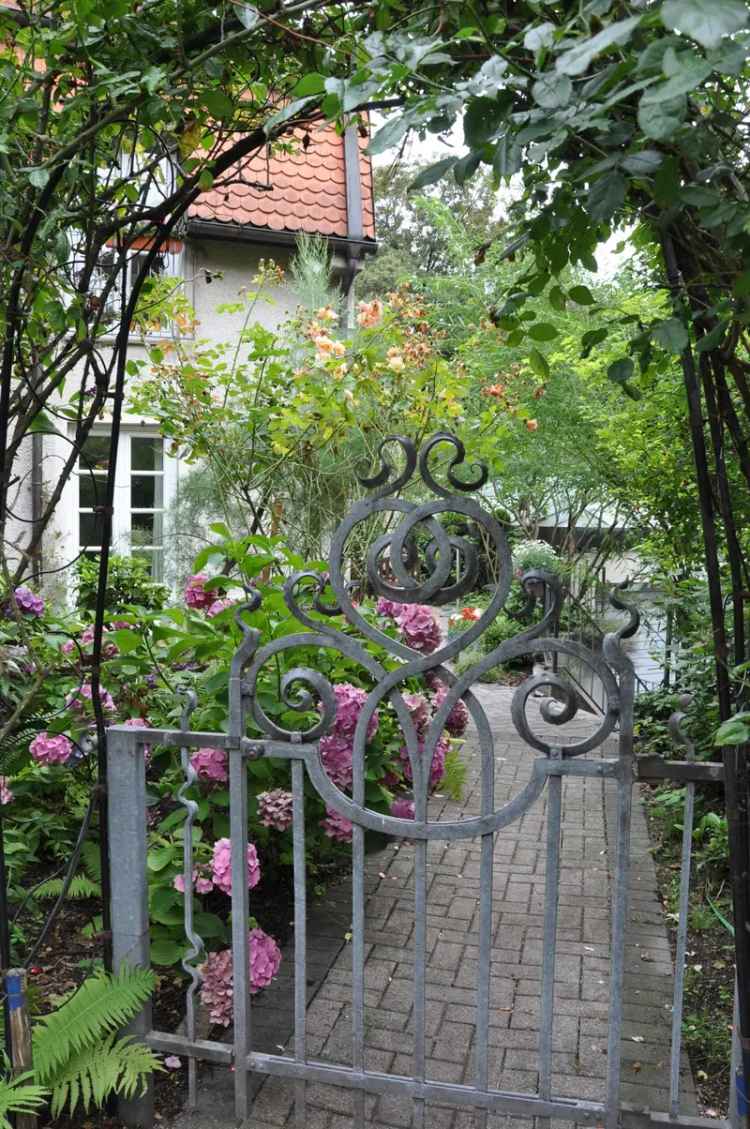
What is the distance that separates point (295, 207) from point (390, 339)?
5.11 metres

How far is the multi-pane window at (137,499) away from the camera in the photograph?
9320 millimetres

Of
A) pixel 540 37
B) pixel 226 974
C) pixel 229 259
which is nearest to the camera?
pixel 540 37

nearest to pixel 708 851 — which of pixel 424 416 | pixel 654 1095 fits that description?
pixel 654 1095

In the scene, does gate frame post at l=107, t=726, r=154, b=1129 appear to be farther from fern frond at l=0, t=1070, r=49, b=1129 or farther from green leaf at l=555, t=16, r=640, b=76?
green leaf at l=555, t=16, r=640, b=76

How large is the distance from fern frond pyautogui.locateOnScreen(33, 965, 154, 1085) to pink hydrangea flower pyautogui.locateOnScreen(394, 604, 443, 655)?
6.03 feet

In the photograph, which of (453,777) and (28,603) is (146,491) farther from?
(28,603)

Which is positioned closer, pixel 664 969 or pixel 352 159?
pixel 664 969

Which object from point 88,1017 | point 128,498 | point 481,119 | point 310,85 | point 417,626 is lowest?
point 88,1017

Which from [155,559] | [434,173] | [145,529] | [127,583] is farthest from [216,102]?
[145,529]

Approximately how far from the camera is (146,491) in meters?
10.0

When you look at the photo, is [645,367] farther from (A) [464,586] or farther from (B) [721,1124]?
(B) [721,1124]

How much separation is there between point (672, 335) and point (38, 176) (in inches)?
56.0

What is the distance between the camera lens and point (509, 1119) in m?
2.62

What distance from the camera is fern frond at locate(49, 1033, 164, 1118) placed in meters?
2.24
